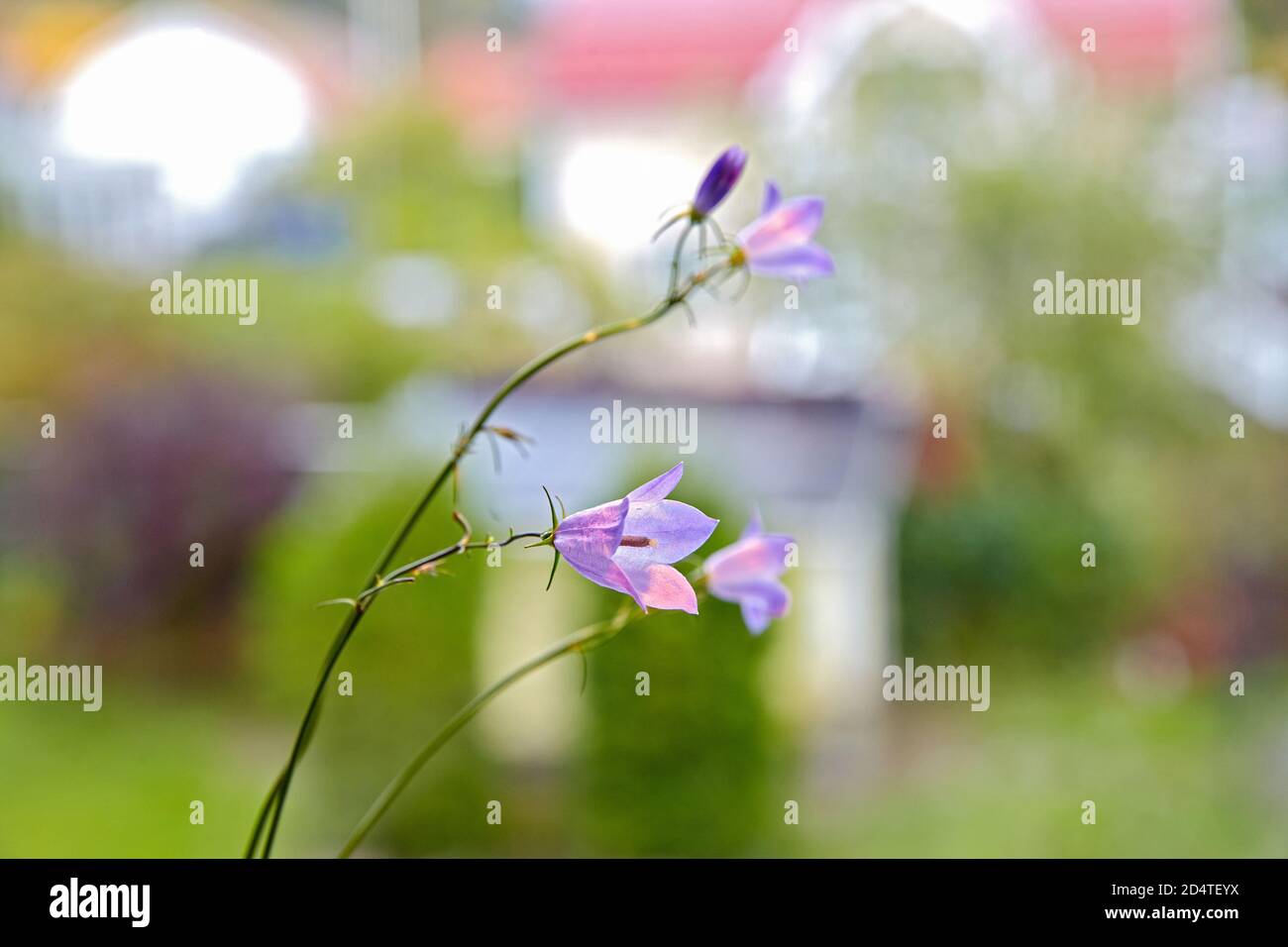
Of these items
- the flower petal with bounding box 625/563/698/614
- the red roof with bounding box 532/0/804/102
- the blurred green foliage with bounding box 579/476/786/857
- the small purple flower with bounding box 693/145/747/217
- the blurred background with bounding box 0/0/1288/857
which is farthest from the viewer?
the red roof with bounding box 532/0/804/102

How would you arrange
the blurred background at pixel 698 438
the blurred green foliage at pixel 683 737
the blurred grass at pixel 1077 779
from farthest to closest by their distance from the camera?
the blurred grass at pixel 1077 779 < the blurred background at pixel 698 438 < the blurred green foliage at pixel 683 737

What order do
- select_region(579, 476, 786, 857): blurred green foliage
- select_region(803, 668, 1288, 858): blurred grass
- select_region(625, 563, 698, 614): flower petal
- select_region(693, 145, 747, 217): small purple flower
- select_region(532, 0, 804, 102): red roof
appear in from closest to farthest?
select_region(625, 563, 698, 614): flower petal, select_region(693, 145, 747, 217): small purple flower, select_region(579, 476, 786, 857): blurred green foliage, select_region(803, 668, 1288, 858): blurred grass, select_region(532, 0, 804, 102): red roof

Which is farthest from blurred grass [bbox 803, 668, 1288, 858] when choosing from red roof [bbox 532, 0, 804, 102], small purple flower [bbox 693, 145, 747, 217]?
red roof [bbox 532, 0, 804, 102]

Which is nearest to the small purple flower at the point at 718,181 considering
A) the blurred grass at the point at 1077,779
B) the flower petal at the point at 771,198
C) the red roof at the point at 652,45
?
the flower petal at the point at 771,198

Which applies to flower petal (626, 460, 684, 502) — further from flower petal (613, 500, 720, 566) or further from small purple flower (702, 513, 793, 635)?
small purple flower (702, 513, 793, 635)

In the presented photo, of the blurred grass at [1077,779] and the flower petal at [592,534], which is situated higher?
the flower petal at [592,534]

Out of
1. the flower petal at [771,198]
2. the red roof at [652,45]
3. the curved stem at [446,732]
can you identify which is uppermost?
the red roof at [652,45]

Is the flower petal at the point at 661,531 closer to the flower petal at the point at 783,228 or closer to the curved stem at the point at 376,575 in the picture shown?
the curved stem at the point at 376,575
